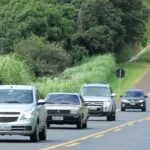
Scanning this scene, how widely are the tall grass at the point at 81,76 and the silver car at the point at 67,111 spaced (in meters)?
25.1

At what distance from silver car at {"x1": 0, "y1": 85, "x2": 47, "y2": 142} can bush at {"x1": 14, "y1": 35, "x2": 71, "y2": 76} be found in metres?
50.2

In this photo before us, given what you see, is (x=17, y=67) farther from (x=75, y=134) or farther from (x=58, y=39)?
(x=58, y=39)

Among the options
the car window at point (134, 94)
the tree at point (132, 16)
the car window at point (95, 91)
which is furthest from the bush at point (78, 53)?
the car window at point (95, 91)

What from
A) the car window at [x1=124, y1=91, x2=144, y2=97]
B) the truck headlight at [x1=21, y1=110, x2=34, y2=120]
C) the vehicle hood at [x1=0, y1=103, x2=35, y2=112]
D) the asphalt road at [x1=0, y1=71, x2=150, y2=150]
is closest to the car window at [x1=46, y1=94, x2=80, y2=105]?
the asphalt road at [x1=0, y1=71, x2=150, y2=150]

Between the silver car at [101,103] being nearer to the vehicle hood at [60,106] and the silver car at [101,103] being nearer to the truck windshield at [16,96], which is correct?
the vehicle hood at [60,106]

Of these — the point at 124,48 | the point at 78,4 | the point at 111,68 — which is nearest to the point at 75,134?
the point at 111,68

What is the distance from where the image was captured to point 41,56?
84.0 metres

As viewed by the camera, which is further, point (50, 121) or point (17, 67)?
point (17, 67)

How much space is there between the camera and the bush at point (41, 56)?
263 feet

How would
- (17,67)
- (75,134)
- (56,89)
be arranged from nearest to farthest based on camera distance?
(75,134) < (17,67) < (56,89)

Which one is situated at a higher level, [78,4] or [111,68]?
[78,4]

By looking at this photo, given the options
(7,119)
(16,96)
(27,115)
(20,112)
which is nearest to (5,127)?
(7,119)

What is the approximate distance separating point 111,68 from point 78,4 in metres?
17.8

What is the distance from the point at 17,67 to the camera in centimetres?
6066
